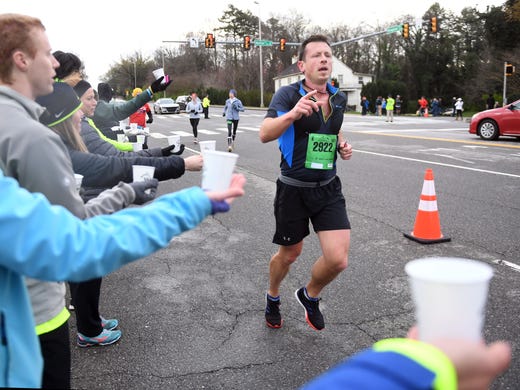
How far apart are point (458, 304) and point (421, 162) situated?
11.9m

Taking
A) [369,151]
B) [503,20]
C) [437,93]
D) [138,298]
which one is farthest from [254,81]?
[138,298]

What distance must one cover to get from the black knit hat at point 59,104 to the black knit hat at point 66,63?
103cm

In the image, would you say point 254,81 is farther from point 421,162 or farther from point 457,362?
point 457,362

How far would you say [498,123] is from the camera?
17.0m

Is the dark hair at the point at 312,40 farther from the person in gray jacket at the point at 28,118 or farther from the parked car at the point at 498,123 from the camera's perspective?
the parked car at the point at 498,123

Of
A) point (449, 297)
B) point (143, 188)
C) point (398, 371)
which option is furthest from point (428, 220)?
point (398, 371)

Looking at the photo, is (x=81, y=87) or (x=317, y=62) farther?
(x=81, y=87)

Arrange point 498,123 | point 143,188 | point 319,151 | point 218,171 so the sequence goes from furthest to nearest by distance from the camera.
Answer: point 498,123 < point 319,151 < point 143,188 < point 218,171

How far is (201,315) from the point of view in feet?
13.3

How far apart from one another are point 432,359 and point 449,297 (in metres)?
0.12

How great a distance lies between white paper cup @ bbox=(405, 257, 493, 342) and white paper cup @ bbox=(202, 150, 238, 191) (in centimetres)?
74

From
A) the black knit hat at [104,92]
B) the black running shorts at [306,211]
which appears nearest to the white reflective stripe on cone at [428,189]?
the black running shorts at [306,211]

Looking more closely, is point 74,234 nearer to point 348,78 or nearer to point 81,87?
point 81,87

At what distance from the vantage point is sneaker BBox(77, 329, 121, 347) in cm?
356
